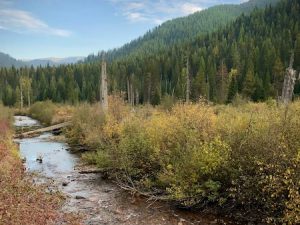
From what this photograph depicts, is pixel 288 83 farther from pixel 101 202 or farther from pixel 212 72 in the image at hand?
pixel 212 72

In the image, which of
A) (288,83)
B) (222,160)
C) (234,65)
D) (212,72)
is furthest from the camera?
(234,65)

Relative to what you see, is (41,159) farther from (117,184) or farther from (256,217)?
(256,217)

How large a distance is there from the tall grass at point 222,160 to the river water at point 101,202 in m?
0.81

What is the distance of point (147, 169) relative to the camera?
886 inches

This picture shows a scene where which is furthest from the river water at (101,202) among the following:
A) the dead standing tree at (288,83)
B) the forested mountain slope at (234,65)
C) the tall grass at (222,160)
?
the forested mountain slope at (234,65)

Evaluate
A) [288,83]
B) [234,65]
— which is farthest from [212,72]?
[288,83]

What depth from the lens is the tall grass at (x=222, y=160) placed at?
1402cm

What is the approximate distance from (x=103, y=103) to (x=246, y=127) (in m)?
25.4

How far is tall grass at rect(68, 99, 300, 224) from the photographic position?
46.0ft

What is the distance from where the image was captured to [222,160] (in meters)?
16.4

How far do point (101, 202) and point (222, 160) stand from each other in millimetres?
6994

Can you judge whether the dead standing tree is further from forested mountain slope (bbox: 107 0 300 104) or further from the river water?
forested mountain slope (bbox: 107 0 300 104)

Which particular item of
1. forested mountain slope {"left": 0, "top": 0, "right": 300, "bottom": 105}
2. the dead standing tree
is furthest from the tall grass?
forested mountain slope {"left": 0, "top": 0, "right": 300, "bottom": 105}

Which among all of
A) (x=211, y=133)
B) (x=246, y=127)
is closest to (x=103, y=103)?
(x=211, y=133)
